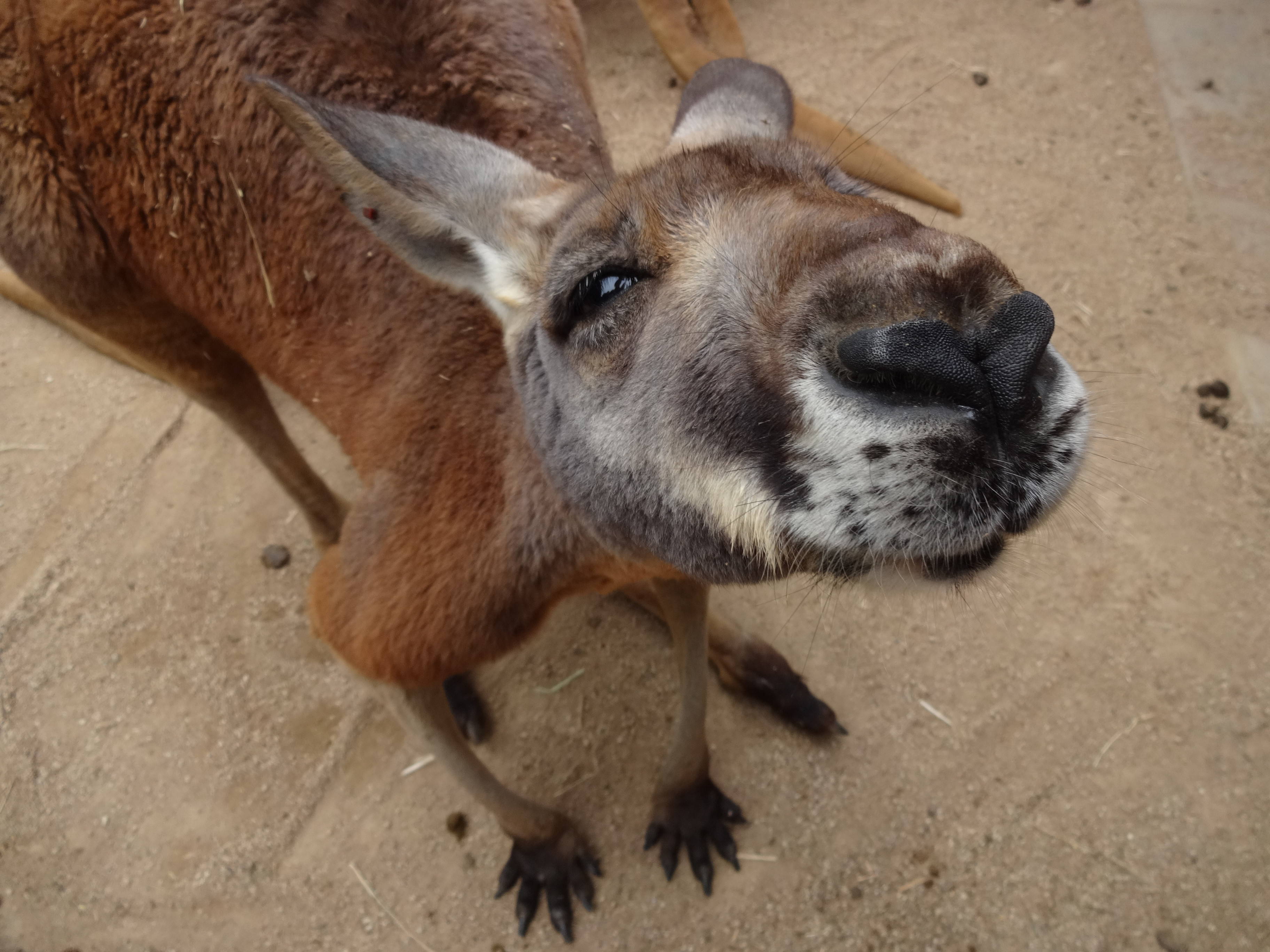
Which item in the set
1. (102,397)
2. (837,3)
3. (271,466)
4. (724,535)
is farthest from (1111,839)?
(837,3)

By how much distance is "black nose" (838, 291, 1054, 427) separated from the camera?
131 cm

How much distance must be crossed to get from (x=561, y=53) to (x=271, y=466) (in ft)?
7.30

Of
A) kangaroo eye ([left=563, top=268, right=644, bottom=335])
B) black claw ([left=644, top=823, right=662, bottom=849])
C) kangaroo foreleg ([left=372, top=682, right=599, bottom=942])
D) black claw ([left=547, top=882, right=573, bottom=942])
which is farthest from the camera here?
black claw ([left=644, top=823, right=662, bottom=849])

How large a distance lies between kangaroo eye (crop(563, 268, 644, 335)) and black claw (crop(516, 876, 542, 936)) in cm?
220

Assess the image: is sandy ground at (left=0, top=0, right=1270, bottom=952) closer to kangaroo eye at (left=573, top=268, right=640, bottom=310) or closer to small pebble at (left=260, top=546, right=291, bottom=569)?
small pebble at (left=260, top=546, right=291, bottom=569)

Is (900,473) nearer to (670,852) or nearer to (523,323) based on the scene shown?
(523,323)

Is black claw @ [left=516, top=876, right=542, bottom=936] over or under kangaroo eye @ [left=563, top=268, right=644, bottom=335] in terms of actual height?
under

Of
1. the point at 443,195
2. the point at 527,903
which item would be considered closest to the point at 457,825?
the point at 527,903

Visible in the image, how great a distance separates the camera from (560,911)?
10.0 feet

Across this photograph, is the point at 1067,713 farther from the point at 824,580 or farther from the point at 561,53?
the point at 561,53

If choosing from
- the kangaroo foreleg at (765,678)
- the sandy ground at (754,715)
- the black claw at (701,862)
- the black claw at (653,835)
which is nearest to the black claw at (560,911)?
the sandy ground at (754,715)

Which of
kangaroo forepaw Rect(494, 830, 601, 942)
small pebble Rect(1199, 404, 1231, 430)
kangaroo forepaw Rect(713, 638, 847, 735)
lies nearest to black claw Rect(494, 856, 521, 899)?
kangaroo forepaw Rect(494, 830, 601, 942)

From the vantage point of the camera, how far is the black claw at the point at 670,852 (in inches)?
123

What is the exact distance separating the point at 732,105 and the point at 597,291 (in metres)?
1.09
